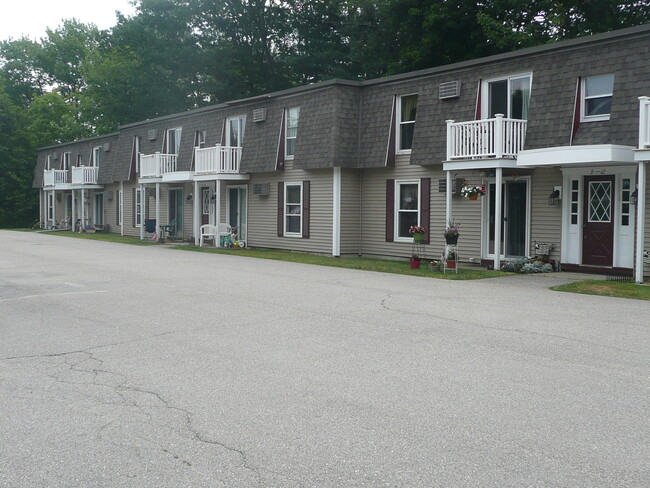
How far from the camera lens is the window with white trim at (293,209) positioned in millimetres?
23688

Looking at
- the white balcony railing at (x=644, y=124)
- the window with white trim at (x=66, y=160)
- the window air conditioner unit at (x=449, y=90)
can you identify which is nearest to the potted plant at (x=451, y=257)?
the window air conditioner unit at (x=449, y=90)

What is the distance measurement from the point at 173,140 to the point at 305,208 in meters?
11.1

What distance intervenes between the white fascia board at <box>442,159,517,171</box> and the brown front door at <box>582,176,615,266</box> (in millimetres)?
1855

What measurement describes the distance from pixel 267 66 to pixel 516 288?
35427 millimetres

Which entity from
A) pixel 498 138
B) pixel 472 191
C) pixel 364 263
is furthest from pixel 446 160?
pixel 364 263

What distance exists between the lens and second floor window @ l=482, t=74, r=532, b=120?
57.2 ft

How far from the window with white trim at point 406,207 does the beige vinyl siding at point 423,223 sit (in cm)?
22

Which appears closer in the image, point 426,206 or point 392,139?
point 426,206

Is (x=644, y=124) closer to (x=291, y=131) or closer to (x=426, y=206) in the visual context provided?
(x=426, y=206)

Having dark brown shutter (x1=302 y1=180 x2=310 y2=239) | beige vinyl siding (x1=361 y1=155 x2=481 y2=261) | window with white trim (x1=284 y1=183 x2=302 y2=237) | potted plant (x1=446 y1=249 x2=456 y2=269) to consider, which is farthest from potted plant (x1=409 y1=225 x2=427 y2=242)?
window with white trim (x1=284 y1=183 x2=302 y2=237)

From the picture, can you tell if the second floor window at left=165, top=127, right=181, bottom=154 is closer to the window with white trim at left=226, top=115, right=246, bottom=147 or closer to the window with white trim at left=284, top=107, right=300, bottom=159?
the window with white trim at left=226, top=115, right=246, bottom=147

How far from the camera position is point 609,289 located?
43.2 ft

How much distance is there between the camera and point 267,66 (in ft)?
150

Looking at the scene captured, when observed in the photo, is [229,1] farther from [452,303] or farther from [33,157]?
Result: [452,303]
